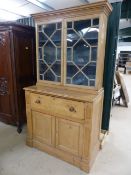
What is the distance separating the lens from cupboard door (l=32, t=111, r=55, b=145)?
79.7 inches

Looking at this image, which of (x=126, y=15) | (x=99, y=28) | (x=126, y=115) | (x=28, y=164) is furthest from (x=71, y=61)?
(x=126, y=115)

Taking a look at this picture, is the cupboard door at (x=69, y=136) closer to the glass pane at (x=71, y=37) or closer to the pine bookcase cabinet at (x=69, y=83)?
the pine bookcase cabinet at (x=69, y=83)

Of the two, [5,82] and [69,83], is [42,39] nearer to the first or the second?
[69,83]

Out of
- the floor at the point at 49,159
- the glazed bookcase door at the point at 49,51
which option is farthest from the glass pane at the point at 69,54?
the floor at the point at 49,159

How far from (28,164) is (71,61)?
58.1 inches

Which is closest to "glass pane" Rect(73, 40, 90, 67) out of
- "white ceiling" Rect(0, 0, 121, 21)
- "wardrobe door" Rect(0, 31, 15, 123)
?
"wardrobe door" Rect(0, 31, 15, 123)

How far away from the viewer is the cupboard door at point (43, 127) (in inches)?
79.7

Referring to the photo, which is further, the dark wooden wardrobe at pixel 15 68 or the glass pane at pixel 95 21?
the dark wooden wardrobe at pixel 15 68

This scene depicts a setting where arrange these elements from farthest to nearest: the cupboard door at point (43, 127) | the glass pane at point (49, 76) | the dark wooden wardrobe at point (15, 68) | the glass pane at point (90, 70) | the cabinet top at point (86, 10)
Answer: the dark wooden wardrobe at point (15, 68), the glass pane at point (49, 76), the cupboard door at point (43, 127), the glass pane at point (90, 70), the cabinet top at point (86, 10)

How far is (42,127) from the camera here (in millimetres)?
2117

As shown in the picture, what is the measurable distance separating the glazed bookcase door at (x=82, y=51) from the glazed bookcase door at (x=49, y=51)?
14 centimetres

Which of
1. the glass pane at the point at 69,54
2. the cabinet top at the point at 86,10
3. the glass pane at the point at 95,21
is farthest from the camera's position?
the glass pane at the point at 69,54

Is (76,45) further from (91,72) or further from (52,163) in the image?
(52,163)

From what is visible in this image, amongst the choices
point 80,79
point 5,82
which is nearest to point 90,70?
point 80,79
